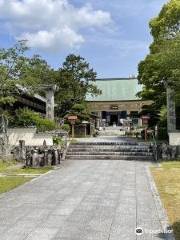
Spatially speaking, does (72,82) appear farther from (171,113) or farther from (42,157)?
(42,157)

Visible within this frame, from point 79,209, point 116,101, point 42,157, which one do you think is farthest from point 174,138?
point 116,101

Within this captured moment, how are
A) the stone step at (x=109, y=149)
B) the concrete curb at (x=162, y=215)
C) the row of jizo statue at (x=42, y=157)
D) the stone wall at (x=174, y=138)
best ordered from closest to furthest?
the concrete curb at (x=162, y=215) → the row of jizo statue at (x=42, y=157) → the stone wall at (x=174, y=138) → the stone step at (x=109, y=149)

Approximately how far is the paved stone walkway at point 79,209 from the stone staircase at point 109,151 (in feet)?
23.6

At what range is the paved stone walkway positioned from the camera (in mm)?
8094

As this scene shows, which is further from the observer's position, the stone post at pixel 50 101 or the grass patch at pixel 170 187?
the stone post at pixel 50 101

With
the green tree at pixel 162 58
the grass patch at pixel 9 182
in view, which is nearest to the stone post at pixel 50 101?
the green tree at pixel 162 58

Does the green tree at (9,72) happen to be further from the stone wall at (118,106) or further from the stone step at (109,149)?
the stone wall at (118,106)

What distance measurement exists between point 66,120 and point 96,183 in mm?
26215

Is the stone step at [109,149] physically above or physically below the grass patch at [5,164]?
above

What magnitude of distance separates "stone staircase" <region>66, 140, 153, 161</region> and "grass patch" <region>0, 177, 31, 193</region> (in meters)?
8.53

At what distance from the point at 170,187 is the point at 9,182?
513cm

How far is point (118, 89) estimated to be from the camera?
8300cm

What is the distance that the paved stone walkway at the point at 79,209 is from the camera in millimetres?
8094

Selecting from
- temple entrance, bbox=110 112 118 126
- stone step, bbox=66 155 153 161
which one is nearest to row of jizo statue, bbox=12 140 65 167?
stone step, bbox=66 155 153 161
